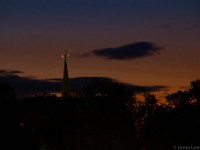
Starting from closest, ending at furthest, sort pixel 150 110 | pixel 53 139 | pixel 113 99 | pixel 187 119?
pixel 53 139
pixel 187 119
pixel 150 110
pixel 113 99

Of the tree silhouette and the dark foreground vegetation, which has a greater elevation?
the tree silhouette

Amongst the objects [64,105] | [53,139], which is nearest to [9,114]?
[53,139]

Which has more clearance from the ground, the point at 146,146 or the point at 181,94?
the point at 181,94

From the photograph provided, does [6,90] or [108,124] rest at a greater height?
[6,90]

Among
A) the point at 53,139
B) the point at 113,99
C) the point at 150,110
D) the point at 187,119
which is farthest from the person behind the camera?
the point at 113,99

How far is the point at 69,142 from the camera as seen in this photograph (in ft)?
158

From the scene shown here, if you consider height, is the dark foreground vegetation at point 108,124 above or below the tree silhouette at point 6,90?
below

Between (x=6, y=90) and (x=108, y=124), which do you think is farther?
(x=108, y=124)

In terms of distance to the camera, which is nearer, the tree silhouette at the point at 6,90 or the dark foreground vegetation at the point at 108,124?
the tree silhouette at the point at 6,90

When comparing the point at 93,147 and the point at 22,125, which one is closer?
the point at 22,125

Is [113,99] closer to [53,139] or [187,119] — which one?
[187,119]

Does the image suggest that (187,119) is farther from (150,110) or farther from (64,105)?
(64,105)

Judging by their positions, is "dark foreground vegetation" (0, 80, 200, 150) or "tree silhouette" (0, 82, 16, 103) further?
"dark foreground vegetation" (0, 80, 200, 150)

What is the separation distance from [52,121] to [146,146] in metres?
8.10
